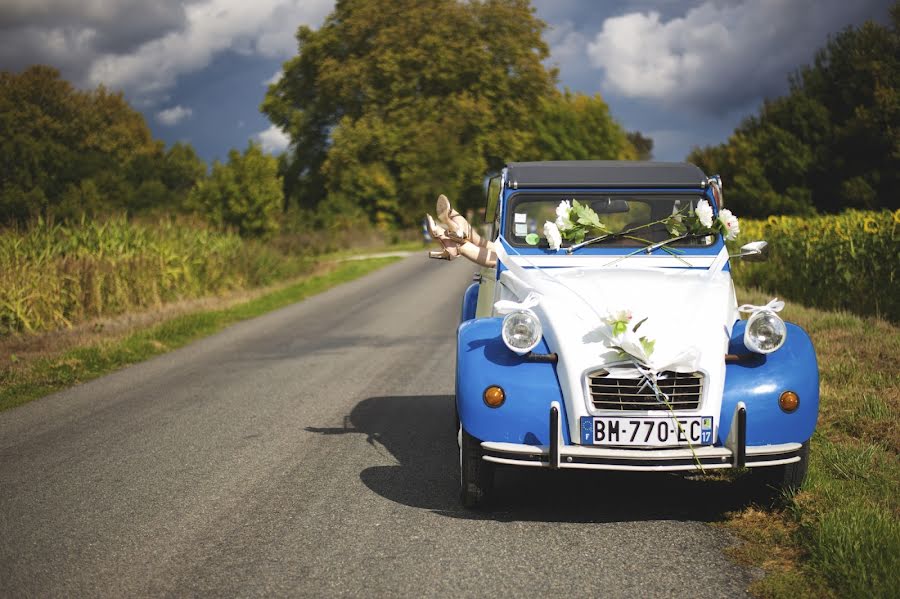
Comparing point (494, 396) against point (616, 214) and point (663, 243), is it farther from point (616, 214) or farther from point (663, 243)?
point (616, 214)

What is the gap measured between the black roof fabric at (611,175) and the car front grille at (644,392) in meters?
2.14

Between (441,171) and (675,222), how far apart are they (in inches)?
1615

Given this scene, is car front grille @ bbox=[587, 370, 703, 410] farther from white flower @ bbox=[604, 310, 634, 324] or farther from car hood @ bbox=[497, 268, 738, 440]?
white flower @ bbox=[604, 310, 634, 324]

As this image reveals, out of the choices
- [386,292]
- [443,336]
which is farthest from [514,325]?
[386,292]

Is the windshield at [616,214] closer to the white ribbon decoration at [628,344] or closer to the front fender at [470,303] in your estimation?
the front fender at [470,303]

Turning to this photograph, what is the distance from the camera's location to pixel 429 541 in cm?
429

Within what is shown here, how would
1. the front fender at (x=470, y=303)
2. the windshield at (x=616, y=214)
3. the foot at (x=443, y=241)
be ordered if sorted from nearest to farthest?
the foot at (x=443, y=241), the windshield at (x=616, y=214), the front fender at (x=470, y=303)

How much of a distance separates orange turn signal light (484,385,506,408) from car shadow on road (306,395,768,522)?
707 millimetres

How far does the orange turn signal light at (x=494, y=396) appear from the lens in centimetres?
444

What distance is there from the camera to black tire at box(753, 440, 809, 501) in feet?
14.8

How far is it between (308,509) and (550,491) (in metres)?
1.47

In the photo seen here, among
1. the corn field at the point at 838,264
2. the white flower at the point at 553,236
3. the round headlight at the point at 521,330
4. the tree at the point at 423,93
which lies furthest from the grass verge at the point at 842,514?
the tree at the point at 423,93

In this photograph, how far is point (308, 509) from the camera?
190 inches

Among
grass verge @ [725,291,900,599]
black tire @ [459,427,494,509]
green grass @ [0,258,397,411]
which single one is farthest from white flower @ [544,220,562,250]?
green grass @ [0,258,397,411]
